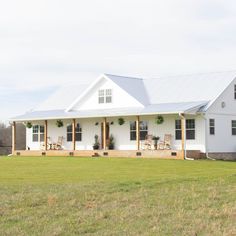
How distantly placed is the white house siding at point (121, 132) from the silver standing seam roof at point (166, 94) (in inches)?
34.4

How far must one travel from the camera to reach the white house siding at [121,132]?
3438cm

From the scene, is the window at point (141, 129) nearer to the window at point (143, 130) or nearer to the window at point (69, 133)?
the window at point (143, 130)

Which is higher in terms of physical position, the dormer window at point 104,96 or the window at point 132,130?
the dormer window at point 104,96

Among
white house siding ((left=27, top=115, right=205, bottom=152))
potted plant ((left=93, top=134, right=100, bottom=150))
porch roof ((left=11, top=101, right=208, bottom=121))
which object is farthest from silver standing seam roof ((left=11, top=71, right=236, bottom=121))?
potted plant ((left=93, top=134, right=100, bottom=150))

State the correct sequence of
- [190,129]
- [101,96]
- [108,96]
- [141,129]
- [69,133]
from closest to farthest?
[190,129] < [141,129] < [108,96] < [101,96] < [69,133]

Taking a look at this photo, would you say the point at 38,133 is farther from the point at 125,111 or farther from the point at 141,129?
the point at 125,111

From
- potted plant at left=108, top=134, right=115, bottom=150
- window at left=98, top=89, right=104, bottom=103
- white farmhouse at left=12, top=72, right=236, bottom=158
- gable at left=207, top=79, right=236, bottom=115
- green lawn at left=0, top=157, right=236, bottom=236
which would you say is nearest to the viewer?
green lawn at left=0, top=157, right=236, bottom=236

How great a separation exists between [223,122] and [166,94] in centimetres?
451

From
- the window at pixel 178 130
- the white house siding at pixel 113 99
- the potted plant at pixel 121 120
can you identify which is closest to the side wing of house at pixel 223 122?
the window at pixel 178 130

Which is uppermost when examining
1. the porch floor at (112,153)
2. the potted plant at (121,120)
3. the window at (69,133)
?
the potted plant at (121,120)

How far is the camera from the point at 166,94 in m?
37.9

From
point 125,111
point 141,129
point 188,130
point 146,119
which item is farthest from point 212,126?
point 125,111

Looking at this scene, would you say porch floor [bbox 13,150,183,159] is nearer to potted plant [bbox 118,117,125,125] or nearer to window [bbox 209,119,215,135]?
potted plant [bbox 118,117,125,125]

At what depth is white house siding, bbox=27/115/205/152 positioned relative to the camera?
113ft
